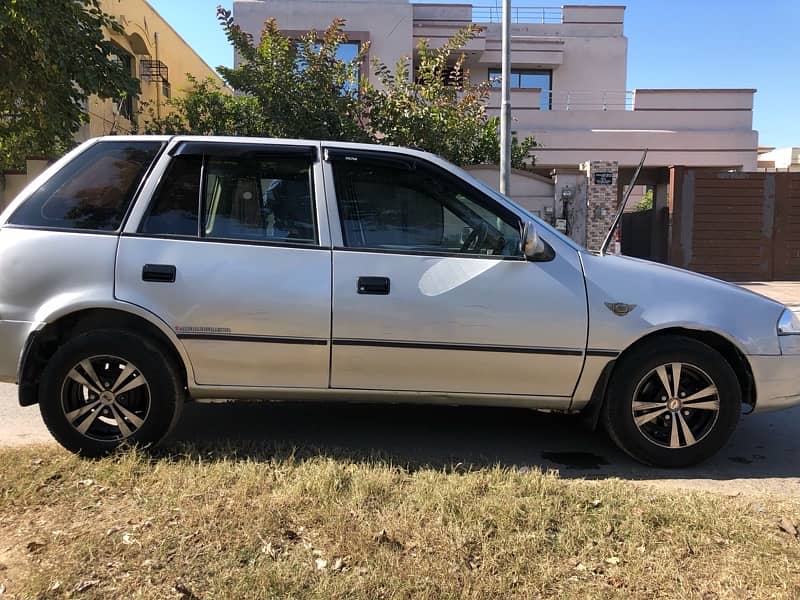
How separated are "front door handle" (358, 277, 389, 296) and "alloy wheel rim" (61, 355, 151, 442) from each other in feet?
4.78

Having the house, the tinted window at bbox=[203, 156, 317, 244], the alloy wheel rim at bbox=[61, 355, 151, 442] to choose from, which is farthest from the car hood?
the house

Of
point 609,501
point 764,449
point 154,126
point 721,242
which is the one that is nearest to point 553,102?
point 721,242

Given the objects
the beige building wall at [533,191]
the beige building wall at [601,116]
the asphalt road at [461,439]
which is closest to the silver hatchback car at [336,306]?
the asphalt road at [461,439]

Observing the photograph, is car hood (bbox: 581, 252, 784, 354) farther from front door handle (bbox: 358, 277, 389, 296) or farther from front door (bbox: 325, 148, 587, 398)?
front door handle (bbox: 358, 277, 389, 296)

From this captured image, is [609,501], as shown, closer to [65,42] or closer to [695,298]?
[695,298]

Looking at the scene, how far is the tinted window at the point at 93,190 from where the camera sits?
12.9 feet

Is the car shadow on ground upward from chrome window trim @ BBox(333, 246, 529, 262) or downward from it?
downward

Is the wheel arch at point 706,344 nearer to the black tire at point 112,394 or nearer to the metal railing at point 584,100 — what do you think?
the black tire at point 112,394

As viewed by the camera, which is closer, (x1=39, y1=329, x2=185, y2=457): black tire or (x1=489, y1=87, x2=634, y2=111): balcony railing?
(x1=39, y1=329, x2=185, y2=457): black tire

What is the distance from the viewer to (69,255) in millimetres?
3834

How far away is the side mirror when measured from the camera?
12.4 ft

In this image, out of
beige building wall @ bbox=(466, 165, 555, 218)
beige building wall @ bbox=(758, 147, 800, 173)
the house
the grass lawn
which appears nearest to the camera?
the grass lawn

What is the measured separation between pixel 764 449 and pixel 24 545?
4721 mm

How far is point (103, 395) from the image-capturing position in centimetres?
388
